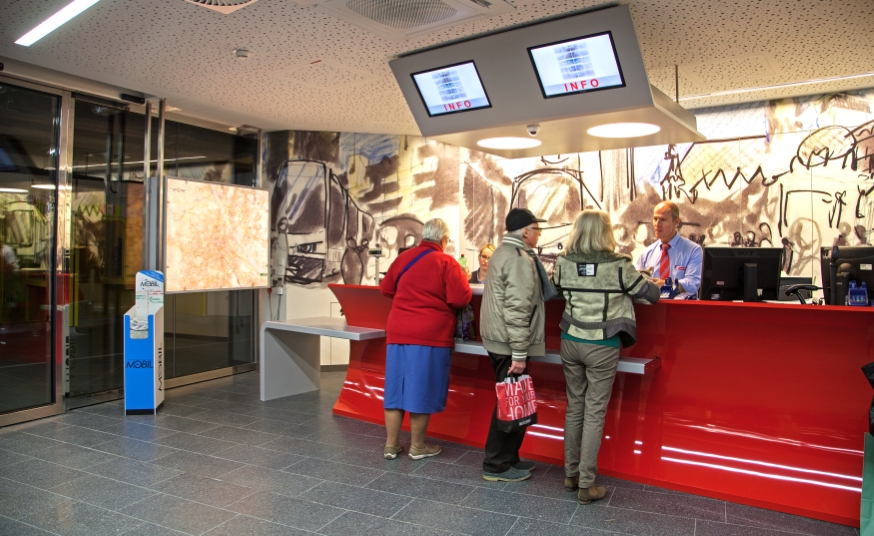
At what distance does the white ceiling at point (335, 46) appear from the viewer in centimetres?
392

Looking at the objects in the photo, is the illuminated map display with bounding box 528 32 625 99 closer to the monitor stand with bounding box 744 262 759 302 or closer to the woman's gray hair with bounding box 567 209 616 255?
the woman's gray hair with bounding box 567 209 616 255

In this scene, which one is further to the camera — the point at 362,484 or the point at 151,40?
the point at 151,40

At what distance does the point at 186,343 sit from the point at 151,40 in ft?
12.3

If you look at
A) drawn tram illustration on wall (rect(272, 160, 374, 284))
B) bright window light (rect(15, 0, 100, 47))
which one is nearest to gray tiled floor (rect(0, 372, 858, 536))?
drawn tram illustration on wall (rect(272, 160, 374, 284))

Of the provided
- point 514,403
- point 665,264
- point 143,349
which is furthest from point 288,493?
point 665,264

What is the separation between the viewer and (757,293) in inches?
158

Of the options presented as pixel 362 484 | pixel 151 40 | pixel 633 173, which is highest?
pixel 151 40

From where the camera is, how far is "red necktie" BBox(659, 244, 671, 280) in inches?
197

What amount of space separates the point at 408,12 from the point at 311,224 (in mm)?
4305

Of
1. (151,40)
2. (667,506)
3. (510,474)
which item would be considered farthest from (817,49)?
(151,40)

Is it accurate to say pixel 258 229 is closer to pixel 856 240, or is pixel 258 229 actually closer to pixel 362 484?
pixel 362 484

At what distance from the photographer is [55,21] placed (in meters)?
4.26

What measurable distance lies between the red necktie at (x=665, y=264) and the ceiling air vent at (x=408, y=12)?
229cm

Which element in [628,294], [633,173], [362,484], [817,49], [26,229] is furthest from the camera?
[633,173]
